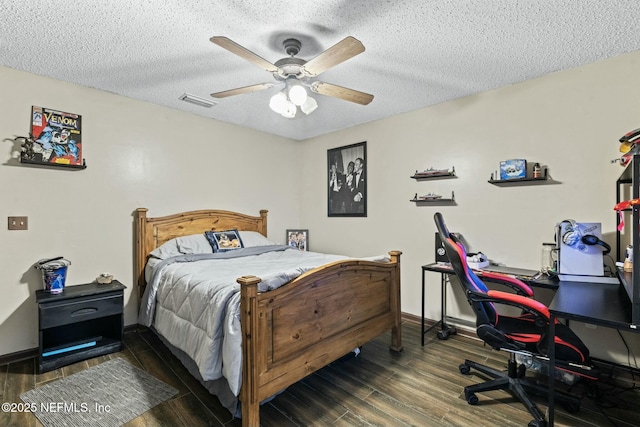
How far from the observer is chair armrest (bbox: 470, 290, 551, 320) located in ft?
5.46

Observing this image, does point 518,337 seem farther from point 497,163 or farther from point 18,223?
point 18,223

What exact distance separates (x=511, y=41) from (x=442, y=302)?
8.05 ft

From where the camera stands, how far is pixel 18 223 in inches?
102

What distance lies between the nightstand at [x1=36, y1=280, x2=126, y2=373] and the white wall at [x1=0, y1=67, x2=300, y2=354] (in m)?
0.25

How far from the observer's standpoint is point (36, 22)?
1923 millimetres

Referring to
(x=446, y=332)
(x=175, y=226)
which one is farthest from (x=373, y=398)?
(x=175, y=226)

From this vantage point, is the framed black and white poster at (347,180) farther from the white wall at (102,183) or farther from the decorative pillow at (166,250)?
the decorative pillow at (166,250)

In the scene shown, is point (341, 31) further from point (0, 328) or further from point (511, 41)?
point (0, 328)

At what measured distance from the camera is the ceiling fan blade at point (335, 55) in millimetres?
1652

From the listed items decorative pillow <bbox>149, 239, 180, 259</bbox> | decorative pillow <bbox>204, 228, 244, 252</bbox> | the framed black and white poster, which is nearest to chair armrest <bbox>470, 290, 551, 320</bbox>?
the framed black and white poster

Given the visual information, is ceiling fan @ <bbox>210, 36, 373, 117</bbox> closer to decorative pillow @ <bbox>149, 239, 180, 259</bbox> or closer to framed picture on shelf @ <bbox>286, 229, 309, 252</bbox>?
decorative pillow @ <bbox>149, 239, 180, 259</bbox>

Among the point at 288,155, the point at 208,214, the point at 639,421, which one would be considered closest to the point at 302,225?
the point at 288,155

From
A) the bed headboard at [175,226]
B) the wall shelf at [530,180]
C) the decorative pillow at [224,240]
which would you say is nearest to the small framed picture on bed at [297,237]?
the bed headboard at [175,226]

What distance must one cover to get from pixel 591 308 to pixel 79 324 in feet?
12.9
